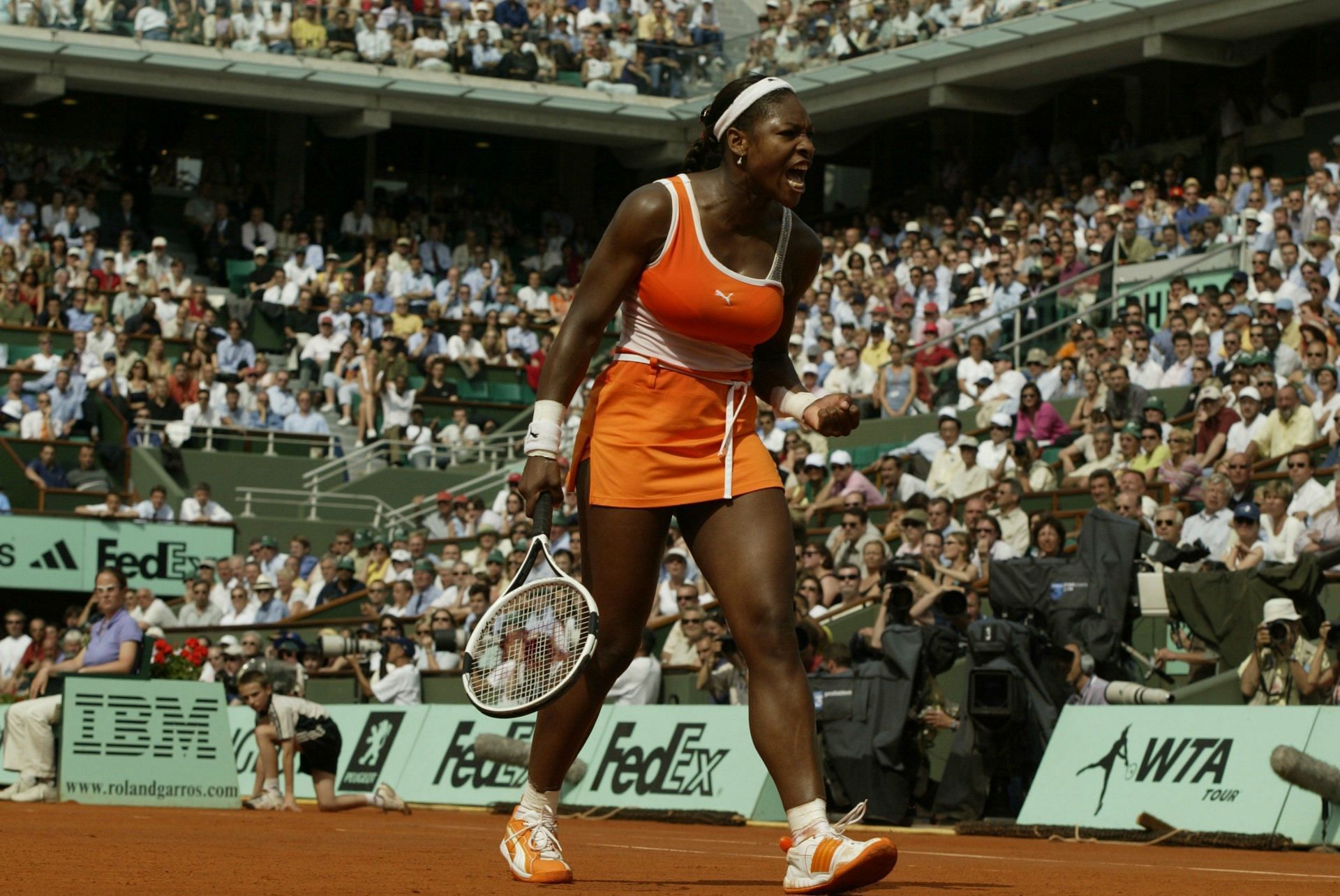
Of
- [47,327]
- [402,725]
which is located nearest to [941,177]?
[47,327]

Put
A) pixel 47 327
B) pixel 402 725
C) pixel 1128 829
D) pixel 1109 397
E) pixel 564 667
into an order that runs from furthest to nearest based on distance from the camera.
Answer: pixel 47 327, pixel 1109 397, pixel 402 725, pixel 1128 829, pixel 564 667

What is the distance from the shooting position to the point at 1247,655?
42.8 feet

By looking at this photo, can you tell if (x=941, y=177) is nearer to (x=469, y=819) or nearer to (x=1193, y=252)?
(x=1193, y=252)

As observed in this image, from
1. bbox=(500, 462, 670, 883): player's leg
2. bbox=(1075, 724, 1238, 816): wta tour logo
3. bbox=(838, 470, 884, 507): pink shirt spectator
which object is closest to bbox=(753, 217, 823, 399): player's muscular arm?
bbox=(500, 462, 670, 883): player's leg

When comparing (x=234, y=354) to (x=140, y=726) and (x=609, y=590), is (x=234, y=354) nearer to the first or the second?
(x=140, y=726)

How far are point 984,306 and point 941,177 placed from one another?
32.7 ft

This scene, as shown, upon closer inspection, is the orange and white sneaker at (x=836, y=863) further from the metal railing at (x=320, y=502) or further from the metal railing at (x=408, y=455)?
the metal railing at (x=408, y=455)

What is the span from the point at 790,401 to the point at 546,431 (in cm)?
74

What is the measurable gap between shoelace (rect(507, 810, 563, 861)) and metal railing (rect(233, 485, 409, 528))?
67.0 ft

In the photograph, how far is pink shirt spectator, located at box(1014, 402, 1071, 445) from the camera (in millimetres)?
19781

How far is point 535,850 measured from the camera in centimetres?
625

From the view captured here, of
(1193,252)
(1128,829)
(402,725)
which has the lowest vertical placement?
(402,725)

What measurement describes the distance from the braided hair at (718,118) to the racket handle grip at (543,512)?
1.11 metres

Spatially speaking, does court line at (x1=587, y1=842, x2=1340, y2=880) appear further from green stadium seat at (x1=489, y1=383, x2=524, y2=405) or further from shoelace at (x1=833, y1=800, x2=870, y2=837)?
green stadium seat at (x1=489, y1=383, x2=524, y2=405)
